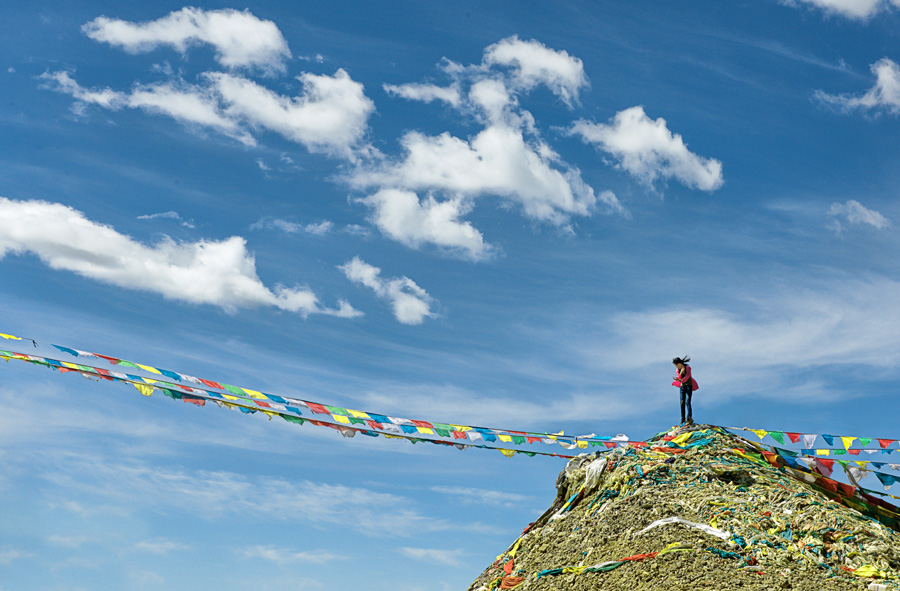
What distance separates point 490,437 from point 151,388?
315 inches

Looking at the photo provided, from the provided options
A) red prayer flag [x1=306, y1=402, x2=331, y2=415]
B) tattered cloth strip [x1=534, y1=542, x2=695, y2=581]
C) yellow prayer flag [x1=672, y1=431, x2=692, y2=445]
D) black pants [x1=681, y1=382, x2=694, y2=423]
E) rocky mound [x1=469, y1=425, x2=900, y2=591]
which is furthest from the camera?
black pants [x1=681, y1=382, x2=694, y2=423]

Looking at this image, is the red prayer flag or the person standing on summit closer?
the red prayer flag

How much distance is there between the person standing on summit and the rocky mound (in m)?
0.91

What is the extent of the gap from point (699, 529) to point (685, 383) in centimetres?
583

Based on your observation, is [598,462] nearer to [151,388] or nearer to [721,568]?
[721,568]

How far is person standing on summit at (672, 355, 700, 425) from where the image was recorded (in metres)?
18.9

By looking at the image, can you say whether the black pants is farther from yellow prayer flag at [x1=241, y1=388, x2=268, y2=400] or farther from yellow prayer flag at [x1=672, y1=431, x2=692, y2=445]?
yellow prayer flag at [x1=241, y1=388, x2=268, y2=400]

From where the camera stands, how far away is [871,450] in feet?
62.1

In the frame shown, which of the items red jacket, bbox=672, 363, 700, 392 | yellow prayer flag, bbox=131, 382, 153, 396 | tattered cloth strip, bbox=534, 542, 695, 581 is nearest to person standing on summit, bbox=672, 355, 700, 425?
red jacket, bbox=672, 363, 700, 392

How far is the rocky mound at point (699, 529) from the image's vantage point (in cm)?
1255

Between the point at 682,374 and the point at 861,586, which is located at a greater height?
the point at 682,374

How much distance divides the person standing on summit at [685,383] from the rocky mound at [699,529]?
913mm

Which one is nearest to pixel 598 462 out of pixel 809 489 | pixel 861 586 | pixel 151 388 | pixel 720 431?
pixel 720 431

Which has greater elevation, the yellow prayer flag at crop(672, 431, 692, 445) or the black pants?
the black pants
